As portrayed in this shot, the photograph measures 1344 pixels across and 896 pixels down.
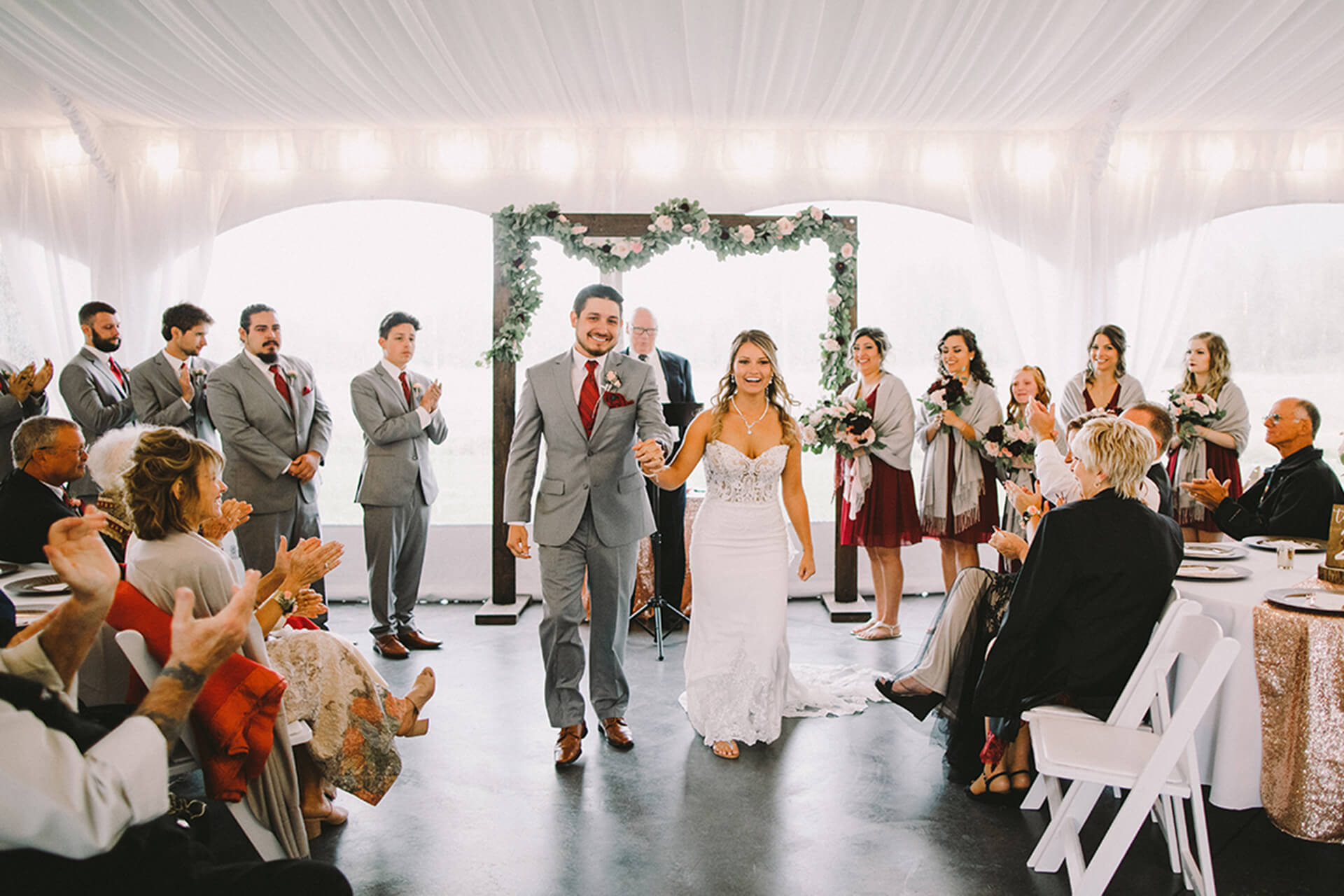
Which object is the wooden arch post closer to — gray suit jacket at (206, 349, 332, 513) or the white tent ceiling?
the white tent ceiling

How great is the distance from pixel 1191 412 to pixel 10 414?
7.41 meters

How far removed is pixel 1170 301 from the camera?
23.6 ft

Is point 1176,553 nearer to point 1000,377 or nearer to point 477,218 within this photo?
point 1000,377

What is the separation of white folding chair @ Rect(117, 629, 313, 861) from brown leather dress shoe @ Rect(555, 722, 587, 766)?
129 cm

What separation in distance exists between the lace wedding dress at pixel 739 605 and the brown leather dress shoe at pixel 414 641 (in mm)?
2151

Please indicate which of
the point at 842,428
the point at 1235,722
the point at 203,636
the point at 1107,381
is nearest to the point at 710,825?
the point at 1235,722

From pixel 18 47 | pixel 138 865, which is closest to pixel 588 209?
pixel 18 47

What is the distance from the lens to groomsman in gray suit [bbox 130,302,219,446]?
17.5 feet

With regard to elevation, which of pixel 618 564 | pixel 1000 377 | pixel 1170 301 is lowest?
pixel 618 564

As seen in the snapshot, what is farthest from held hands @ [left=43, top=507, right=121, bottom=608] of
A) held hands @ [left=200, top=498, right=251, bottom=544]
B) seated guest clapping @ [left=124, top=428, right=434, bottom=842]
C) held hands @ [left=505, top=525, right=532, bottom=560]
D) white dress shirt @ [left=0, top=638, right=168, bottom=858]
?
held hands @ [left=505, top=525, right=532, bottom=560]

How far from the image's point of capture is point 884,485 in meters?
5.90

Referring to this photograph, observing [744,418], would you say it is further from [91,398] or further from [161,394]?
[91,398]

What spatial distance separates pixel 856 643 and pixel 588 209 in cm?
389

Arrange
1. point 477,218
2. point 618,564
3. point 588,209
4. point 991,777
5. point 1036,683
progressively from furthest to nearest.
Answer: point 477,218
point 588,209
point 618,564
point 991,777
point 1036,683
